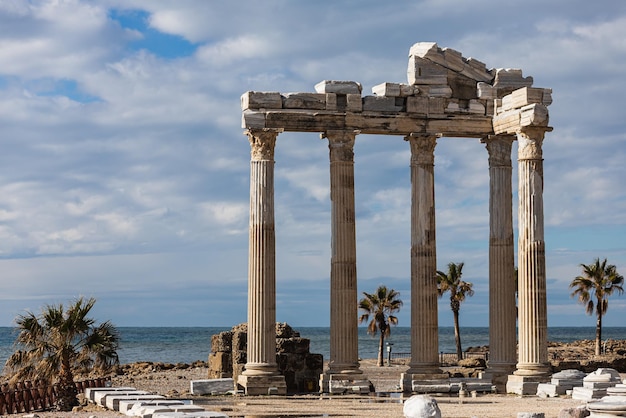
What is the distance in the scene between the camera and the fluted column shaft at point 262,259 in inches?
1606

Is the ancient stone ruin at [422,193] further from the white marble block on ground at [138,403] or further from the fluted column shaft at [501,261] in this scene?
the white marble block on ground at [138,403]

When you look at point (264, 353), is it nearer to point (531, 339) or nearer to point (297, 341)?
point (297, 341)

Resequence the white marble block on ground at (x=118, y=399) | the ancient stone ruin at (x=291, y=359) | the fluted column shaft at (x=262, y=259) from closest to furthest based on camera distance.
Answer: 1. the white marble block on ground at (x=118, y=399)
2. the fluted column shaft at (x=262, y=259)
3. the ancient stone ruin at (x=291, y=359)

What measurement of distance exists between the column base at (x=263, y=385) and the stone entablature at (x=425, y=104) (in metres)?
8.55

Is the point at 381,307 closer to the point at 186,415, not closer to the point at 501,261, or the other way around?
the point at 501,261

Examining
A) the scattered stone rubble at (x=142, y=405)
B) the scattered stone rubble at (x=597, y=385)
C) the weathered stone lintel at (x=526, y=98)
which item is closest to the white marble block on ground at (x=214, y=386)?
the scattered stone rubble at (x=142, y=405)

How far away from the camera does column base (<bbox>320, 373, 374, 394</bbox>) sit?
41062 millimetres

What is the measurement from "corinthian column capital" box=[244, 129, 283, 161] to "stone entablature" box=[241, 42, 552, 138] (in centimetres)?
20

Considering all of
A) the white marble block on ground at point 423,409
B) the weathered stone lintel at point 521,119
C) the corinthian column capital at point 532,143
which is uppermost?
the weathered stone lintel at point 521,119

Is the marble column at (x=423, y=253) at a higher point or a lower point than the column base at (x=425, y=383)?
higher

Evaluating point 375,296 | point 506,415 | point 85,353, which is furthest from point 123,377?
point 506,415

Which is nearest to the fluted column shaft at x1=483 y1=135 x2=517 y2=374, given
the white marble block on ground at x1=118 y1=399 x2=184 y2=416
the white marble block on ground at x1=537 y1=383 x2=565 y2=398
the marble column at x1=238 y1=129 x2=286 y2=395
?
the white marble block on ground at x1=537 y1=383 x2=565 y2=398

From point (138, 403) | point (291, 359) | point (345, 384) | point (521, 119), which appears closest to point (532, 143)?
point (521, 119)

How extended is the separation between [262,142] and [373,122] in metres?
4.16
